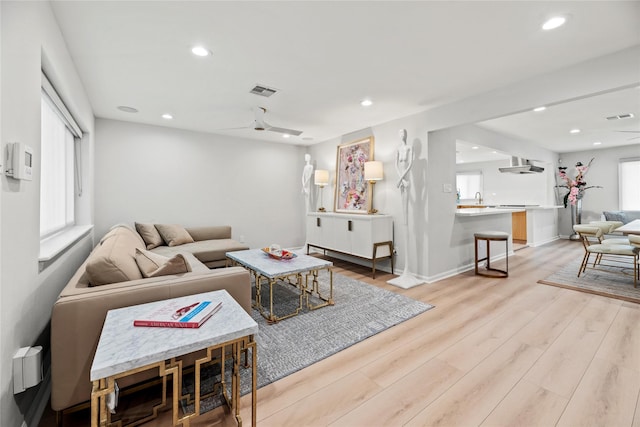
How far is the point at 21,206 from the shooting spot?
134cm

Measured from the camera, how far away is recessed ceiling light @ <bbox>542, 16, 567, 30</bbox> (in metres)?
1.89

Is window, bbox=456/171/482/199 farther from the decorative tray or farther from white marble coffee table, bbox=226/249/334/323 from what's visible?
the decorative tray

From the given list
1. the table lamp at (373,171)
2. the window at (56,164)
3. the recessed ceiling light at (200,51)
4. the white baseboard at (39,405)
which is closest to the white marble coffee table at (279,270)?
the white baseboard at (39,405)

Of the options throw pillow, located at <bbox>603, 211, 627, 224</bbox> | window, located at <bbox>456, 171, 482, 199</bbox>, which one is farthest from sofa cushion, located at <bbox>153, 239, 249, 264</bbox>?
window, located at <bbox>456, 171, 482, 199</bbox>

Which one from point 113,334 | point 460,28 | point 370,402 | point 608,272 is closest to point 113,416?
point 113,334

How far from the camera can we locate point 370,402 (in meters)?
1.59

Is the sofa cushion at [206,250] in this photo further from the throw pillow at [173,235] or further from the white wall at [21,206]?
the white wall at [21,206]

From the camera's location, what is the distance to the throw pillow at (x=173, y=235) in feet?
13.8

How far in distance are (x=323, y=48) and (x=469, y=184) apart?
8.82 metres

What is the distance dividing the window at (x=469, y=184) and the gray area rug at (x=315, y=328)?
7387mm

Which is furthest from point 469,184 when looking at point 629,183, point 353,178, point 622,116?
point 353,178

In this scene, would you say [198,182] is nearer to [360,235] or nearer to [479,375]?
[360,235]

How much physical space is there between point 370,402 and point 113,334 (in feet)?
4.54

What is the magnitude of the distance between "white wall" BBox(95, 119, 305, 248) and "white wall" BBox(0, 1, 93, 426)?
2.74m
